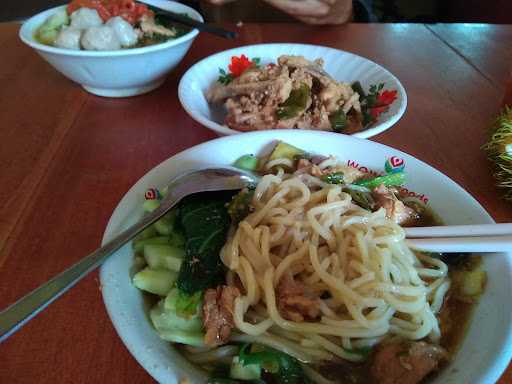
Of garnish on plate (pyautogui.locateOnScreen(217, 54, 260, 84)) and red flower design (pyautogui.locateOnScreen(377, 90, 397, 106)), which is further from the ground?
red flower design (pyautogui.locateOnScreen(377, 90, 397, 106))

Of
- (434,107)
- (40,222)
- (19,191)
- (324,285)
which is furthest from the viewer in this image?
(434,107)

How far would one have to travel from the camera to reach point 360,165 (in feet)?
4.01

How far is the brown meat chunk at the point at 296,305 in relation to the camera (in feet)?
2.85

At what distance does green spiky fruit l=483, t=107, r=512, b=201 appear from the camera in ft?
4.30

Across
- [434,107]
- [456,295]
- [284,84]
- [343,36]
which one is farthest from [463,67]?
[456,295]

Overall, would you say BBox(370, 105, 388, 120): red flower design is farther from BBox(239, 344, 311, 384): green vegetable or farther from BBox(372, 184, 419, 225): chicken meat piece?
BBox(239, 344, 311, 384): green vegetable

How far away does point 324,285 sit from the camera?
0.92 meters

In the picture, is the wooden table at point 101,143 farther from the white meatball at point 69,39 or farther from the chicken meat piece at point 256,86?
the white meatball at point 69,39

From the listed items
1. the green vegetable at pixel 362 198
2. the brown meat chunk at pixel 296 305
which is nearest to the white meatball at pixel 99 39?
the green vegetable at pixel 362 198

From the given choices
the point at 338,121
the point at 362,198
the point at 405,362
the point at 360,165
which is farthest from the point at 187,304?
the point at 338,121

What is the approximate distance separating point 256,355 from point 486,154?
4.03ft

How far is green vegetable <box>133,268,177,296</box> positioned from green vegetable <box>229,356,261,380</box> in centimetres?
21

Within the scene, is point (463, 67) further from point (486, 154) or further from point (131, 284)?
point (131, 284)

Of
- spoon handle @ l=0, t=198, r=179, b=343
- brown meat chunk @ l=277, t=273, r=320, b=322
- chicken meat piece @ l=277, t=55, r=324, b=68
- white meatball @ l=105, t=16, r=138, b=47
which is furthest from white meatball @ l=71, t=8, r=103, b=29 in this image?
brown meat chunk @ l=277, t=273, r=320, b=322
